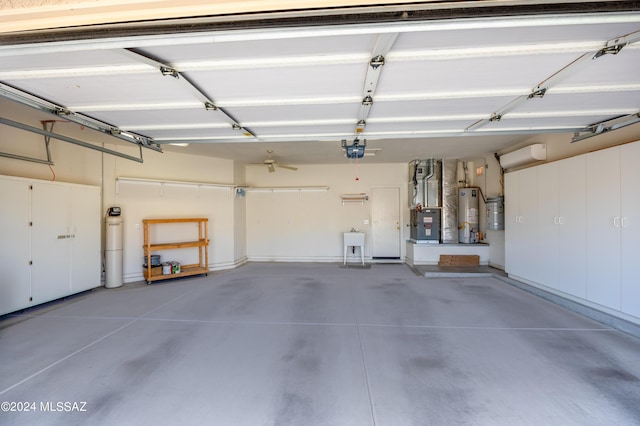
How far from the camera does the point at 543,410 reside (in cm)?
177

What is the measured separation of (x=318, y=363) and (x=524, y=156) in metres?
4.88

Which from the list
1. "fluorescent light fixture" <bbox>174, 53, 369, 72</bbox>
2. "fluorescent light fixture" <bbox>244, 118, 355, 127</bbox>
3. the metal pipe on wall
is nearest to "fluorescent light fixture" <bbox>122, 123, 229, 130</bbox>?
"fluorescent light fixture" <bbox>244, 118, 355, 127</bbox>

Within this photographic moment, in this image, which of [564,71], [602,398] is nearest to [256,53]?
[564,71]

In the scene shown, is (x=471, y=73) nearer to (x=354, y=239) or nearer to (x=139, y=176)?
(x=354, y=239)

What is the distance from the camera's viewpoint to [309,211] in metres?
7.38

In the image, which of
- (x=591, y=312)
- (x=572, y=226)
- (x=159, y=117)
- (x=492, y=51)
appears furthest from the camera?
(x=572, y=226)

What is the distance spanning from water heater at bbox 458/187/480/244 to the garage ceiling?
141 inches

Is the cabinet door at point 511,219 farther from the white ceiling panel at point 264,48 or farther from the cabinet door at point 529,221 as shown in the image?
the white ceiling panel at point 264,48

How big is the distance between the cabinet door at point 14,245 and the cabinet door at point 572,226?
735 cm

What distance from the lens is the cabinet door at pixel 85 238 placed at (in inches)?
166

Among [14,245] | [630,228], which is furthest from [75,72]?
[630,228]

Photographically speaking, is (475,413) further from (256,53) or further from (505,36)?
(256,53)

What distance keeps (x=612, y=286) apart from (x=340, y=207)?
204 inches

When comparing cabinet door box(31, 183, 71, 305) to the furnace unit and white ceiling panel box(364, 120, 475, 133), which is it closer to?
white ceiling panel box(364, 120, 475, 133)
